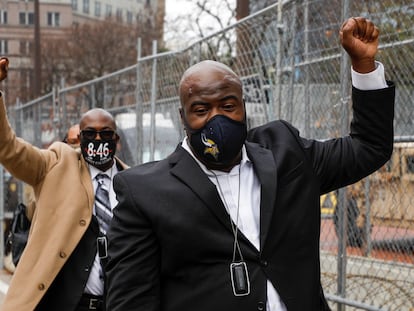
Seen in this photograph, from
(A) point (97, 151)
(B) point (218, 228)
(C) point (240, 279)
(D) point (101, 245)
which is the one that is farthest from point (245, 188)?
(A) point (97, 151)

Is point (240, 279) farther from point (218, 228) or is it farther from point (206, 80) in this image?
point (206, 80)

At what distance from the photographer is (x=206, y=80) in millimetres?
2594

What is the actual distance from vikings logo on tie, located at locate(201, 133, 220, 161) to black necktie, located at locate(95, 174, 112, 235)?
204 centimetres

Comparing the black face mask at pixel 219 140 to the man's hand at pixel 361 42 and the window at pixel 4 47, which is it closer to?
the man's hand at pixel 361 42

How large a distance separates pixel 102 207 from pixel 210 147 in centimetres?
212

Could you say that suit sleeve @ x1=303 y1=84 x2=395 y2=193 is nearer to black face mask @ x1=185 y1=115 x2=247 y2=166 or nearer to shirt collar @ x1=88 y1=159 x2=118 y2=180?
black face mask @ x1=185 y1=115 x2=247 y2=166

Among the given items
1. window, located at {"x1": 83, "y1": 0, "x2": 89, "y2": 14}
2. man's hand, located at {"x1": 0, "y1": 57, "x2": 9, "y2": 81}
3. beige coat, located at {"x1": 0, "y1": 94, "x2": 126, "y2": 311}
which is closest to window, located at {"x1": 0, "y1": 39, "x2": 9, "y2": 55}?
window, located at {"x1": 83, "y1": 0, "x2": 89, "y2": 14}

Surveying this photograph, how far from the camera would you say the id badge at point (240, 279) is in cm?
247

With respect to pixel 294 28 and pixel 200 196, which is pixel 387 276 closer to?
pixel 294 28

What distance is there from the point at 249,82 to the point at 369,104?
3.05m

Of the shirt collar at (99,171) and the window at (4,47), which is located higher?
the window at (4,47)

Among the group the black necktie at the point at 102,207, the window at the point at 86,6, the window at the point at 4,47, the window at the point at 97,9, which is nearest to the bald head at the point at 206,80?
the black necktie at the point at 102,207

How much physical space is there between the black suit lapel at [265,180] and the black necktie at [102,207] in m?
1.96

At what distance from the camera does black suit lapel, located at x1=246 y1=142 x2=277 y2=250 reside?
2.54 meters
